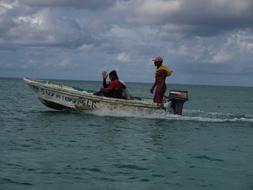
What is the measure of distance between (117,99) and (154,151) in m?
8.14

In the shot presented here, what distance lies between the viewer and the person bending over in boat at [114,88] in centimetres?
2059

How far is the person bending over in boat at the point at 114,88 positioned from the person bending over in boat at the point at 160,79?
129cm

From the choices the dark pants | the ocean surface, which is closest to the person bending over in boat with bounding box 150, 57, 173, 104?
the dark pants

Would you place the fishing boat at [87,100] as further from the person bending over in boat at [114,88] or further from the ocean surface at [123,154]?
the ocean surface at [123,154]

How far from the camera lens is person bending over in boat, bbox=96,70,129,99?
20.6m

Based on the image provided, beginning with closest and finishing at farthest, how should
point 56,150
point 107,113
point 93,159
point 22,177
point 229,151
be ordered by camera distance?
point 22,177 → point 93,159 → point 56,150 → point 229,151 → point 107,113

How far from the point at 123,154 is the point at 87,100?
371 inches

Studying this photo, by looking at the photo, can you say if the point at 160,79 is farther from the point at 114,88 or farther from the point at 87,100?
the point at 87,100

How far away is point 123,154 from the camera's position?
12148 mm

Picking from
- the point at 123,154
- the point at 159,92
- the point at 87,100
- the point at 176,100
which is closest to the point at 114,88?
the point at 87,100

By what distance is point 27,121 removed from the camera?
20.0 meters

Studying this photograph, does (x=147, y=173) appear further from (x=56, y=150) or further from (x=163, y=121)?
(x=163, y=121)

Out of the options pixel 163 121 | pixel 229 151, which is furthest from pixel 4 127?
pixel 229 151

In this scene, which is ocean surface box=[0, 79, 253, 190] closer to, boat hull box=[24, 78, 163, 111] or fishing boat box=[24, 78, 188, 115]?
fishing boat box=[24, 78, 188, 115]
